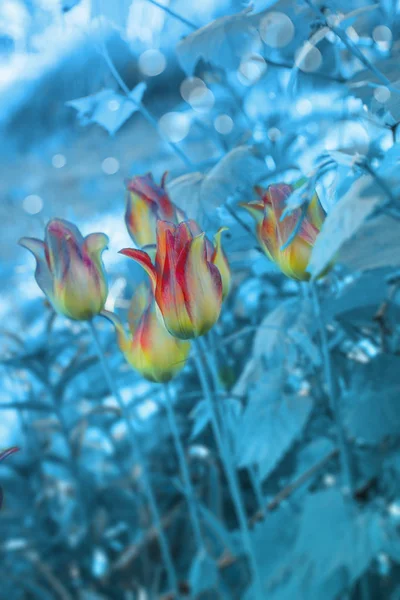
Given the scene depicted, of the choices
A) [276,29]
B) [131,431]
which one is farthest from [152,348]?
[276,29]

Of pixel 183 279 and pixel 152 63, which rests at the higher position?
pixel 152 63

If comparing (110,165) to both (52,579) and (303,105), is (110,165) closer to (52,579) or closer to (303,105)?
(303,105)

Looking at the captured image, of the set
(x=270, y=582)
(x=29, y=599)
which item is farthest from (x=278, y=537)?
(x=29, y=599)

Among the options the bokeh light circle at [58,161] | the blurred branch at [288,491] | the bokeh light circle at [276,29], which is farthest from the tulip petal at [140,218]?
the bokeh light circle at [58,161]

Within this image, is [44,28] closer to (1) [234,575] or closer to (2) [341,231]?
(2) [341,231]

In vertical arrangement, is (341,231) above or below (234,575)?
above

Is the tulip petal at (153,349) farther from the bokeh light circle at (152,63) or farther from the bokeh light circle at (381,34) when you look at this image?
the bokeh light circle at (152,63)
